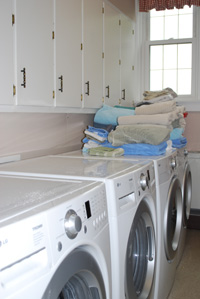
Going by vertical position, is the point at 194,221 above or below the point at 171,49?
below

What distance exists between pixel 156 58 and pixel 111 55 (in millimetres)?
1158

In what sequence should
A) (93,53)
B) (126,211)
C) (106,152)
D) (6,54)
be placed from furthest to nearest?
1. (93,53)
2. (106,152)
3. (6,54)
4. (126,211)

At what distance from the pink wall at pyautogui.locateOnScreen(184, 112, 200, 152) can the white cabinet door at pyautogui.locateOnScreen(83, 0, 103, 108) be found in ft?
4.40

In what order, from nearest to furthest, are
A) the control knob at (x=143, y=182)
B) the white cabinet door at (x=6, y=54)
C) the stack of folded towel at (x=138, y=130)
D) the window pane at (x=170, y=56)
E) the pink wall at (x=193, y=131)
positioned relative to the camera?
1. the control knob at (x=143, y=182)
2. the white cabinet door at (x=6, y=54)
3. the stack of folded towel at (x=138, y=130)
4. the pink wall at (x=193, y=131)
5. the window pane at (x=170, y=56)

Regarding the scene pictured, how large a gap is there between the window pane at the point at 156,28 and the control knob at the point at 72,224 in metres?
3.53

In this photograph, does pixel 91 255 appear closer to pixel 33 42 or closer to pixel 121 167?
pixel 121 167

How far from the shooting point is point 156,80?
4102 millimetres

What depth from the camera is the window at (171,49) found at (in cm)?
392

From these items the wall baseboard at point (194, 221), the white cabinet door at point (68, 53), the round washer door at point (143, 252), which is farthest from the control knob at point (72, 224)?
the wall baseboard at point (194, 221)

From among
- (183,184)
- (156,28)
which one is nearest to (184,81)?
(156,28)

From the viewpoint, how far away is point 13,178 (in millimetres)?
1385

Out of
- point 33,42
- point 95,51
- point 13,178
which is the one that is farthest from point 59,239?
point 95,51

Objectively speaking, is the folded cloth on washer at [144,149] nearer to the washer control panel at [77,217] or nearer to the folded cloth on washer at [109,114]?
the folded cloth on washer at [109,114]

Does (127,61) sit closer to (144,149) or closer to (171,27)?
(171,27)
